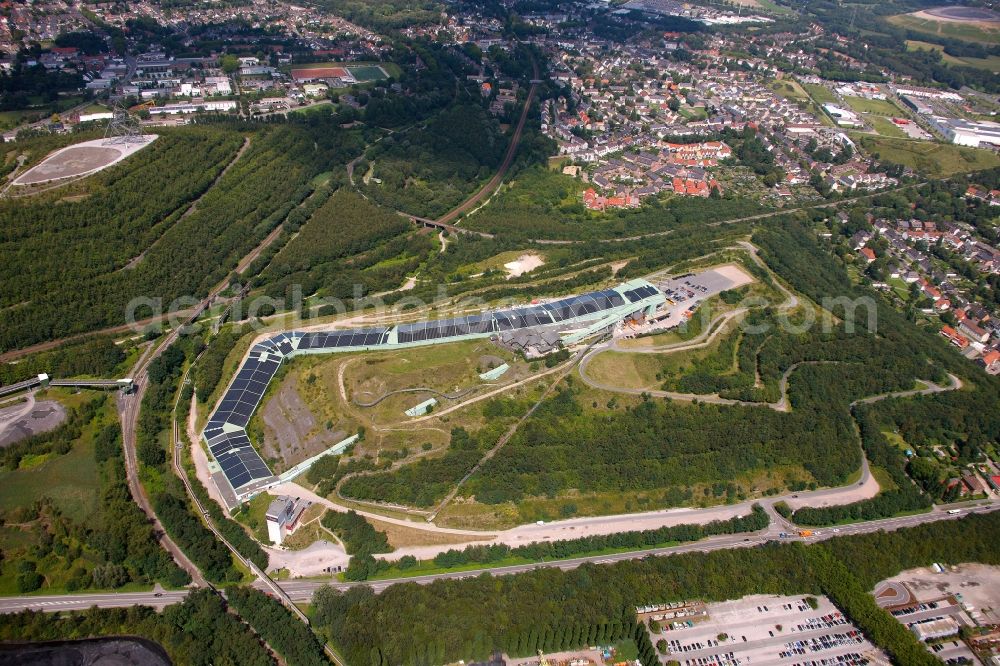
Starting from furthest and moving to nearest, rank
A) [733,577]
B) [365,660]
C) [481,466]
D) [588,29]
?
[588,29] → [481,466] → [733,577] → [365,660]

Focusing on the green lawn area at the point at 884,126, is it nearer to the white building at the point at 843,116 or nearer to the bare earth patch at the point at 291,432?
the white building at the point at 843,116

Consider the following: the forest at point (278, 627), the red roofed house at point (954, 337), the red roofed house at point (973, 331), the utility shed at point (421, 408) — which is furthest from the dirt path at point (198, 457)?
the red roofed house at point (973, 331)

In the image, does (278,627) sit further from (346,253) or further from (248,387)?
(346,253)

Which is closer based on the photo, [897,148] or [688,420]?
[688,420]

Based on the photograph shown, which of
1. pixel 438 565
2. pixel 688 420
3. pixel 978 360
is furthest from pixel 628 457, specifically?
pixel 978 360

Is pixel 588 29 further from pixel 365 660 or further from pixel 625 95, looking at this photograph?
pixel 365 660

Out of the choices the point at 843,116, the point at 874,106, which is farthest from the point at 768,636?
the point at 874,106

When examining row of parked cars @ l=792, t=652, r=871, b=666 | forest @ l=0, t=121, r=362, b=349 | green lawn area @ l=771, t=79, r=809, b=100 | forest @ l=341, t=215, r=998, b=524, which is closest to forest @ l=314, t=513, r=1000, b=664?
row of parked cars @ l=792, t=652, r=871, b=666
